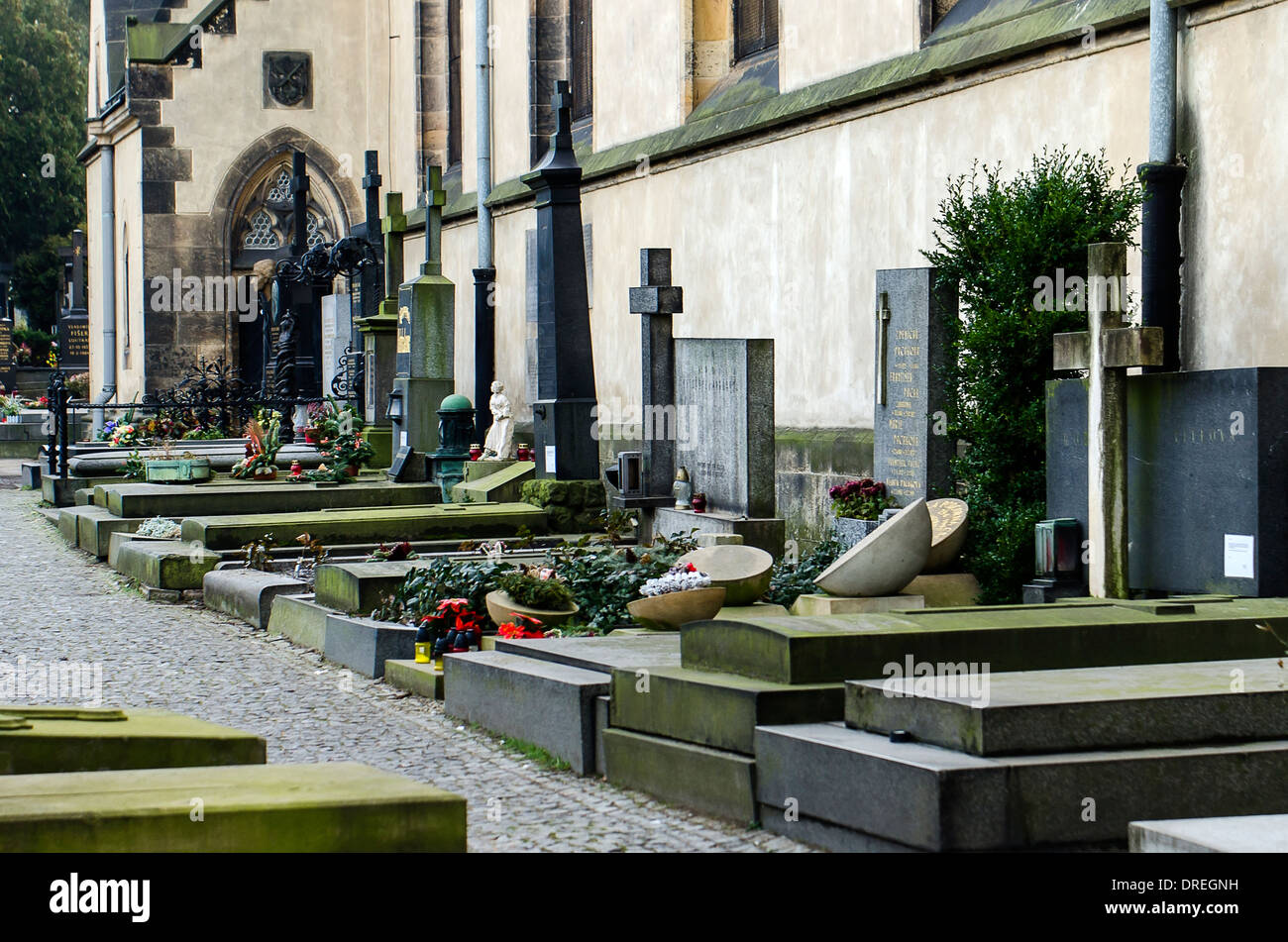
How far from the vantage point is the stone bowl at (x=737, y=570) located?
8.58 m

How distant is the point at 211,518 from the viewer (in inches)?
540

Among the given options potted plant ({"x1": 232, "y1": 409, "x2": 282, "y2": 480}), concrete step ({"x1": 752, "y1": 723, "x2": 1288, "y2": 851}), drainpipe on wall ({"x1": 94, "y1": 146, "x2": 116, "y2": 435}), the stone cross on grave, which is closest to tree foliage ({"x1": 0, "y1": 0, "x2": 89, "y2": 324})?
drainpipe on wall ({"x1": 94, "y1": 146, "x2": 116, "y2": 435})

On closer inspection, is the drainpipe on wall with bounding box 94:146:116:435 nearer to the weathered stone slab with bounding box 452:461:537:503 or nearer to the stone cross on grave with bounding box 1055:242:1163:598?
the weathered stone slab with bounding box 452:461:537:503

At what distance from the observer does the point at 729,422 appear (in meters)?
11.7

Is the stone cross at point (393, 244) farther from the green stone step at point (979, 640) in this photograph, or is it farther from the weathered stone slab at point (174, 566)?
the green stone step at point (979, 640)

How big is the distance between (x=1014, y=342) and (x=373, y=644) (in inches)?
150

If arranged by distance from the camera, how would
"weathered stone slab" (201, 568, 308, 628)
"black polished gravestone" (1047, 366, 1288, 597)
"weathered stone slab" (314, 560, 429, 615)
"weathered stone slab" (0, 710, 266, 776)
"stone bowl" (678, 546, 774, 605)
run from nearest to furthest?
"weathered stone slab" (0, 710, 266, 776) < "black polished gravestone" (1047, 366, 1288, 597) < "stone bowl" (678, 546, 774, 605) < "weathered stone slab" (314, 560, 429, 615) < "weathered stone slab" (201, 568, 308, 628)

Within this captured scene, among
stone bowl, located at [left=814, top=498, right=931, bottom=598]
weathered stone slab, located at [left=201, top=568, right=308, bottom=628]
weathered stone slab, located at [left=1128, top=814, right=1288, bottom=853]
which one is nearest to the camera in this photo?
weathered stone slab, located at [left=1128, top=814, right=1288, bottom=853]

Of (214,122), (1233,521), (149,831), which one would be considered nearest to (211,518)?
(1233,521)

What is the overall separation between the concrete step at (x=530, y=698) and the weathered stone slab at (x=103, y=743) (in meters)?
1.78

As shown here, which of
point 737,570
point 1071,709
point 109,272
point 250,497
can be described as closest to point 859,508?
point 737,570

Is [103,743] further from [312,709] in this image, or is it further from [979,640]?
[312,709]

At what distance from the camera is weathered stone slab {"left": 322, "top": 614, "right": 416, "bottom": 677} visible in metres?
9.11

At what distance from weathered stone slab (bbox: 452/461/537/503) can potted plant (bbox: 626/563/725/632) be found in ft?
22.2
